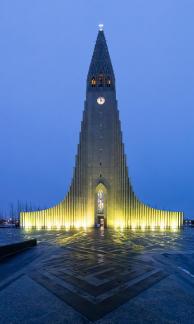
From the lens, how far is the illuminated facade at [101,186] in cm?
4528

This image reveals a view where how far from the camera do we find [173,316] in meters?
5.55

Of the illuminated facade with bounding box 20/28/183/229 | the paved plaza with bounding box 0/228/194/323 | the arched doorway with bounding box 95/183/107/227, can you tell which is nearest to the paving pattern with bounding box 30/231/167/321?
the paved plaza with bounding box 0/228/194/323

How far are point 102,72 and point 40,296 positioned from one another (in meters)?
47.5

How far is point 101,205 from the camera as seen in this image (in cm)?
4809

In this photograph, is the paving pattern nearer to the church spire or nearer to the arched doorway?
the arched doorway

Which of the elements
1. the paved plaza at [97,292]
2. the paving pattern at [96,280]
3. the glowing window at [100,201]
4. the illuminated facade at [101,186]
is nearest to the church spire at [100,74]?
the illuminated facade at [101,186]

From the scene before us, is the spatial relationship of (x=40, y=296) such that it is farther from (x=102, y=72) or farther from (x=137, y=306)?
(x=102, y=72)

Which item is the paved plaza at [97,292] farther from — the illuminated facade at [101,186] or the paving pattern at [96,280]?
the illuminated facade at [101,186]

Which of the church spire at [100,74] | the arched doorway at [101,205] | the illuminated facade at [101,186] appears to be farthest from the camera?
the church spire at [100,74]

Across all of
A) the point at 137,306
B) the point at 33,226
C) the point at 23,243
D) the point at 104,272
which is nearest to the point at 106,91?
the point at 33,226

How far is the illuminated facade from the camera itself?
45281mm

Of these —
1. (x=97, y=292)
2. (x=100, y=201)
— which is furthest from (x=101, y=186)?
(x=97, y=292)

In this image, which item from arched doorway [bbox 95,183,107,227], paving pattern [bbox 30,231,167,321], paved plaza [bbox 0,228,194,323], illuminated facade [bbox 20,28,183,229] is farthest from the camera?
arched doorway [bbox 95,183,107,227]

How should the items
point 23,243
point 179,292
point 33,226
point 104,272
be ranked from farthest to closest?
point 33,226
point 23,243
point 104,272
point 179,292
